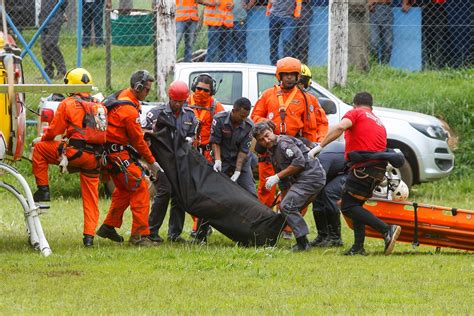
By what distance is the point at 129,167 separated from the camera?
12.9m

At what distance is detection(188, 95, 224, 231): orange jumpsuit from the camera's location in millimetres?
14172

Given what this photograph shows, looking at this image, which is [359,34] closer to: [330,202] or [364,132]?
[330,202]

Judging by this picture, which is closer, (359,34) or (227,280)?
(227,280)

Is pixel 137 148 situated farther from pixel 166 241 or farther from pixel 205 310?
pixel 205 310

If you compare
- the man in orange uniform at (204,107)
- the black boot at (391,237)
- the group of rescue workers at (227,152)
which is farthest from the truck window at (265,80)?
the black boot at (391,237)

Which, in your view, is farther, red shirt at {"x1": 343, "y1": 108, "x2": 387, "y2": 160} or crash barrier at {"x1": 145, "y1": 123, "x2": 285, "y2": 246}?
crash barrier at {"x1": 145, "y1": 123, "x2": 285, "y2": 246}

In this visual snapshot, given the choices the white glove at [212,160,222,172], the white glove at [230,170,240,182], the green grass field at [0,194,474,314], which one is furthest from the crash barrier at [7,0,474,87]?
the green grass field at [0,194,474,314]

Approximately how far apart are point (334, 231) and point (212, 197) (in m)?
1.50

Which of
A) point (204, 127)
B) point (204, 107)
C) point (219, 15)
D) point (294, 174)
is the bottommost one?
point (294, 174)

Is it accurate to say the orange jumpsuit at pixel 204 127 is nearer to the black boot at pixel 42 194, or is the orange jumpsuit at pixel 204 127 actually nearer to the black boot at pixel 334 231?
the black boot at pixel 334 231

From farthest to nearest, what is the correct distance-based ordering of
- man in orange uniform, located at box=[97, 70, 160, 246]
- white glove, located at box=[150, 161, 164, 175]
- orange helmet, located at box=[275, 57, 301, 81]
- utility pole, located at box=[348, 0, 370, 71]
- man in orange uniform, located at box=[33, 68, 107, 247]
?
utility pole, located at box=[348, 0, 370, 71] → orange helmet, located at box=[275, 57, 301, 81] → white glove, located at box=[150, 161, 164, 175] → man in orange uniform, located at box=[97, 70, 160, 246] → man in orange uniform, located at box=[33, 68, 107, 247]

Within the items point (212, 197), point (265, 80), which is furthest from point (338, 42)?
point (212, 197)

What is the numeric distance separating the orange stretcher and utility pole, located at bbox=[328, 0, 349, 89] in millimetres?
7803

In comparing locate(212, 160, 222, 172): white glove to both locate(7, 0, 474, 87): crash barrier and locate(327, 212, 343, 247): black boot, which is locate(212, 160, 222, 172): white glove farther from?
locate(7, 0, 474, 87): crash barrier
